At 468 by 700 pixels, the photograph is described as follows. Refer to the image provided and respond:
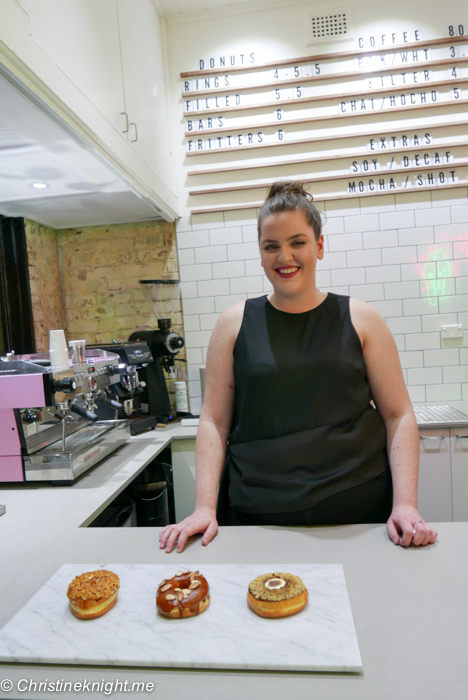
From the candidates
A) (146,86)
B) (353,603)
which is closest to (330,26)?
(146,86)

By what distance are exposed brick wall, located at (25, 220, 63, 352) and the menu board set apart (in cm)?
97

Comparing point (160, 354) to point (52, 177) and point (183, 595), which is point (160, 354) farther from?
point (183, 595)

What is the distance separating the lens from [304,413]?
126cm

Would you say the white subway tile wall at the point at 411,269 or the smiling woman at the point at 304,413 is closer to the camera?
the smiling woman at the point at 304,413

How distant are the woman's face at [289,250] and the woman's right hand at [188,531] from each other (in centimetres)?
60

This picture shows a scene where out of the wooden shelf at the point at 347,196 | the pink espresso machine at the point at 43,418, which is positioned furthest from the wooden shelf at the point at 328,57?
the pink espresso machine at the point at 43,418

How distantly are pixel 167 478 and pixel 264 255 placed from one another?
63.9 inches

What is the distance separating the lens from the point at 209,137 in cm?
313

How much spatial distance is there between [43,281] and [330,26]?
7.66 feet

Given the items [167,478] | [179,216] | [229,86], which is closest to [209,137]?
[229,86]

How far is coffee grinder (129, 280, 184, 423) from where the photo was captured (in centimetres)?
288

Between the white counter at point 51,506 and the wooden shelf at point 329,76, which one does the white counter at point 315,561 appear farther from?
the wooden shelf at point 329,76

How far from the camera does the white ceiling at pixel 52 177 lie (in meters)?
1.65

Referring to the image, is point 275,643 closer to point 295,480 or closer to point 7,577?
point 295,480
